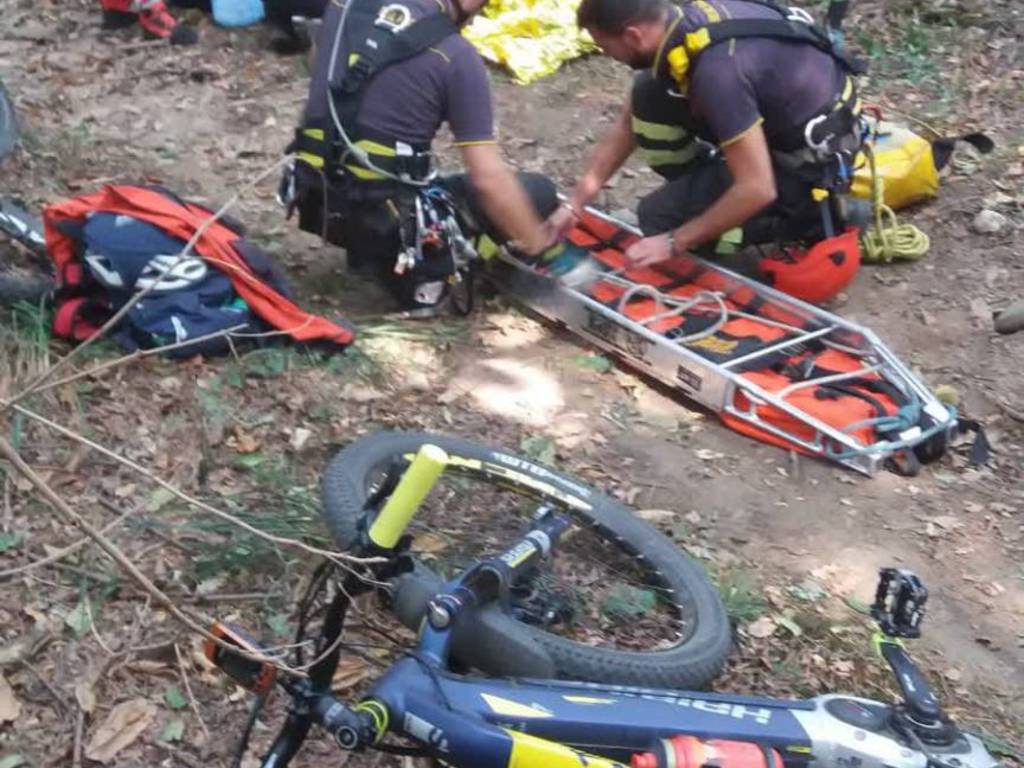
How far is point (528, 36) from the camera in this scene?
22.6ft

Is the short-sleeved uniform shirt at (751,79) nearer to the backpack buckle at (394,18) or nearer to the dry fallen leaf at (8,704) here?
the backpack buckle at (394,18)

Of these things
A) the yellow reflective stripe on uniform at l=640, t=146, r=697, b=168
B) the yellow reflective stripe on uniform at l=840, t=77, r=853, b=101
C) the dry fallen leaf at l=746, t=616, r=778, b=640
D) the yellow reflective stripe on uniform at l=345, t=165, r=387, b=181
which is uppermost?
the yellow reflective stripe on uniform at l=840, t=77, r=853, b=101

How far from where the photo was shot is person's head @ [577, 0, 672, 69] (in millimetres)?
4465

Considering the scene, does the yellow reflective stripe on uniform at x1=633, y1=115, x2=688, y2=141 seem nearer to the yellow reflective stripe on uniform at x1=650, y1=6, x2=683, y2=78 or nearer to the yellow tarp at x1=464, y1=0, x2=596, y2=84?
the yellow reflective stripe on uniform at x1=650, y1=6, x2=683, y2=78

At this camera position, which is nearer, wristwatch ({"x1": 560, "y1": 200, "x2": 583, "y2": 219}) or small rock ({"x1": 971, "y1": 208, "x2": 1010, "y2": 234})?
wristwatch ({"x1": 560, "y1": 200, "x2": 583, "y2": 219})

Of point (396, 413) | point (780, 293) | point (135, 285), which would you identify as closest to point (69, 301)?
point (135, 285)

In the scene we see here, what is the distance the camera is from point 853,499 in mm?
3975

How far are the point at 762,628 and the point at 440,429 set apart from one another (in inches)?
50.4

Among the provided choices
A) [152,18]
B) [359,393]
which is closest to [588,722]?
[359,393]

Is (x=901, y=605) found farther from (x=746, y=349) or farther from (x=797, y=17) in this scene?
(x=797, y=17)

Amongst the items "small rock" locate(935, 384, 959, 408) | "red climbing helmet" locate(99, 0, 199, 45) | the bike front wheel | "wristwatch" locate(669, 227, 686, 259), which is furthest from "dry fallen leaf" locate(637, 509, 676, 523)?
"red climbing helmet" locate(99, 0, 199, 45)

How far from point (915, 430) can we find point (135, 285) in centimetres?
264

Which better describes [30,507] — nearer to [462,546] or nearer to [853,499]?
[462,546]

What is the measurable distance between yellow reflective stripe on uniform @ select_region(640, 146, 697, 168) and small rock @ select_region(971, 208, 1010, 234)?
1.40 meters
